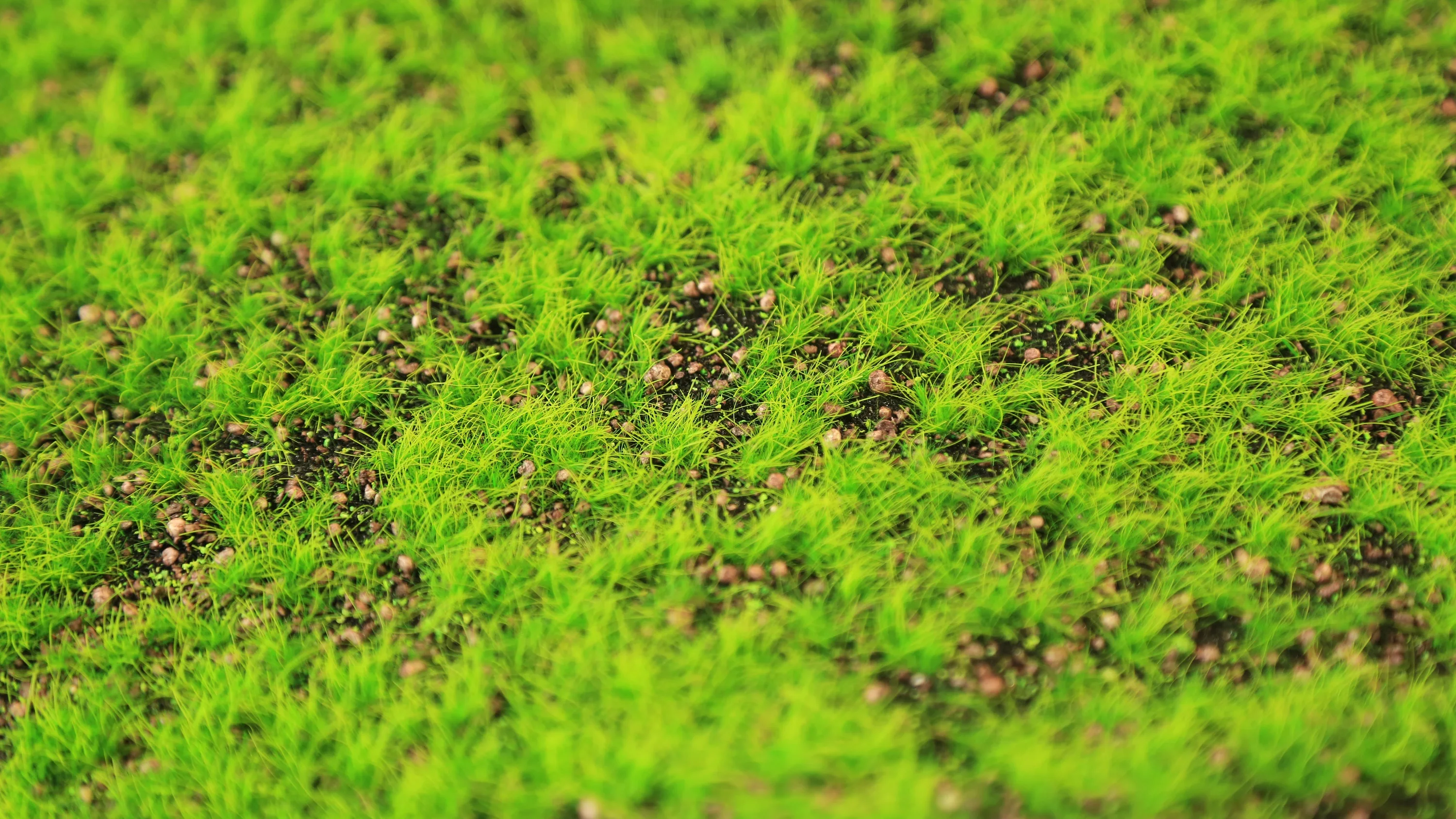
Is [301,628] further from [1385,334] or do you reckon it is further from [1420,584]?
[1385,334]

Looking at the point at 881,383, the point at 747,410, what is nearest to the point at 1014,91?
the point at 881,383

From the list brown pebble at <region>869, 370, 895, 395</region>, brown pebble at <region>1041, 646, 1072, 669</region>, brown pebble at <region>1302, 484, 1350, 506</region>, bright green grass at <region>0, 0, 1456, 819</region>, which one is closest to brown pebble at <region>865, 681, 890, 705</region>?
bright green grass at <region>0, 0, 1456, 819</region>

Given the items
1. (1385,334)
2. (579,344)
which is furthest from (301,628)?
(1385,334)

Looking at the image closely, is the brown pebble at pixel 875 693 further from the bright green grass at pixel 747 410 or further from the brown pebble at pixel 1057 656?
the brown pebble at pixel 1057 656

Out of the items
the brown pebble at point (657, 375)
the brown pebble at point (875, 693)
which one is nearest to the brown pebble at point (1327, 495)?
the brown pebble at point (875, 693)

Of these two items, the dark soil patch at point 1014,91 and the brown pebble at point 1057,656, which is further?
the dark soil patch at point 1014,91

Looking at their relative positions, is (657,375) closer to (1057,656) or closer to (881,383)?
(881,383)

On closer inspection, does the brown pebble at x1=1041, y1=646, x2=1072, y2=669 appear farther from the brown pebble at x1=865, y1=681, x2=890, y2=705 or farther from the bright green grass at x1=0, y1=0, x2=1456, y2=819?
the brown pebble at x1=865, y1=681, x2=890, y2=705
